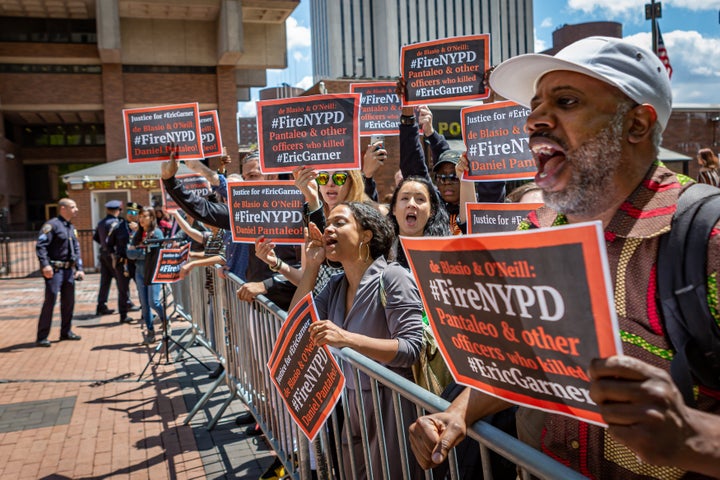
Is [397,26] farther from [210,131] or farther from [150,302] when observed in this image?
[210,131]

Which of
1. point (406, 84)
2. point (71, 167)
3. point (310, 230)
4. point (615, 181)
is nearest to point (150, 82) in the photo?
point (71, 167)

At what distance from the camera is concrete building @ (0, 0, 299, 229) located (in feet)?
101

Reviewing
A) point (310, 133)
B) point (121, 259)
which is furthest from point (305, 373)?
point (121, 259)

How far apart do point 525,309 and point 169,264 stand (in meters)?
7.01

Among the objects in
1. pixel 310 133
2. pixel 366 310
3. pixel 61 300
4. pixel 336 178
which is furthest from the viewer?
pixel 61 300

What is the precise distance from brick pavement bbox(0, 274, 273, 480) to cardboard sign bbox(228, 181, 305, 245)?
6.04 ft

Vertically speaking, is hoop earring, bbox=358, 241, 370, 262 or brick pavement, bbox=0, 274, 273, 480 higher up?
hoop earring, bbox=358, 241, 370, 262

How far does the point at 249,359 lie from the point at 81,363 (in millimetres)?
4753

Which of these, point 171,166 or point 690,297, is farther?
point 171,166

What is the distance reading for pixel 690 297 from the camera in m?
1.32

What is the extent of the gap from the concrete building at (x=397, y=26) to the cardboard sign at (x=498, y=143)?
343ft

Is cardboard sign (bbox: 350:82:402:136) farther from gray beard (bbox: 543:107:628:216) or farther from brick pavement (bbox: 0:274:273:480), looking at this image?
gray beard (bbox: 543:107:628:216)

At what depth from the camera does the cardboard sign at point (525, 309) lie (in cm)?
119

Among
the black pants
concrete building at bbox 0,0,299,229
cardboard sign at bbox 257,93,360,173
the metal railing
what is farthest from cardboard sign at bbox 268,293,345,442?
concrete building at bbox 0,0,299,229
